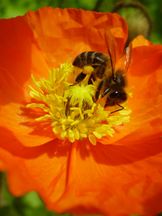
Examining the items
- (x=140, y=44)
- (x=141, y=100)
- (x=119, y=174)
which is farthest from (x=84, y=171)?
(x=140, y=44)

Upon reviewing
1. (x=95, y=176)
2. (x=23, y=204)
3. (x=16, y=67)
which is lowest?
(x=23, y=204)

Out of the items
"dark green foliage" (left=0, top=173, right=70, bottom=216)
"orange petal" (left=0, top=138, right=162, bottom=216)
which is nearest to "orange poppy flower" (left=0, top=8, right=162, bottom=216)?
"orange petal" (left=0, top=138, right=162, bottom=216)

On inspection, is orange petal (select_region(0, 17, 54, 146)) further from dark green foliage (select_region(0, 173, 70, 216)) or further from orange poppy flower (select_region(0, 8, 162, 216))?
dark green foliage (select_region(0, 173, 70, 216))

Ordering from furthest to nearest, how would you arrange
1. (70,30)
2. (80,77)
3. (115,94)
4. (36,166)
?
1. (70,30)
2. (80,77)
3. (115,94)
4. (36,166)

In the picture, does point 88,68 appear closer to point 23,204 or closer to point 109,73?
point 109,73

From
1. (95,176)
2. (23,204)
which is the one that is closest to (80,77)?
(95,176)

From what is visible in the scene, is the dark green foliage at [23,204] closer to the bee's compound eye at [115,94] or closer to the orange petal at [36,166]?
the orange petal at [36,166]
